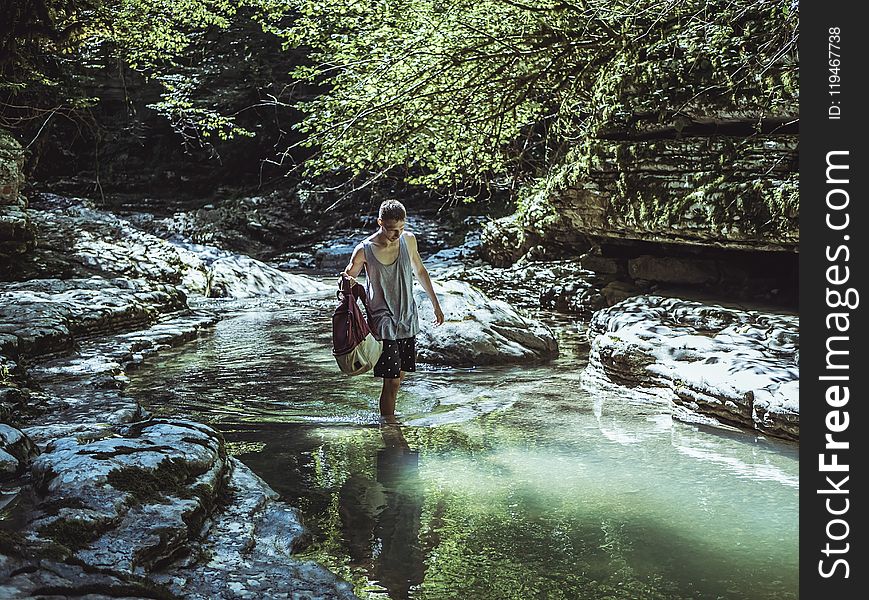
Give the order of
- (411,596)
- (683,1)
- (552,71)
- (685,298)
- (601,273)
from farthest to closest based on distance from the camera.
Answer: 1. (601,273)
2. (552,71)
3. (685,298)
4. (683,1)
5. (411,596)

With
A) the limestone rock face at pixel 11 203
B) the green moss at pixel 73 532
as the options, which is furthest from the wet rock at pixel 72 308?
the green moss at pixel 73 532

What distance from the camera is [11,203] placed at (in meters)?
11.3

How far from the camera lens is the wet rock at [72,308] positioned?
7436 mm

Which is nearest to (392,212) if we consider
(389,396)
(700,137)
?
(389,396)

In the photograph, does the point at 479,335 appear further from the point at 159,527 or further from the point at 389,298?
the point at 159,527

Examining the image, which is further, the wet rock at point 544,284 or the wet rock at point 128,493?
the wet rock at point 544,284

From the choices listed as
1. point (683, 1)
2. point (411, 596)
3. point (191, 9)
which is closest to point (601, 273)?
point (683, 1)

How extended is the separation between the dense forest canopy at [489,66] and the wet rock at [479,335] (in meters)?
2.50

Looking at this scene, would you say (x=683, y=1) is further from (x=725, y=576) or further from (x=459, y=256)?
(x=459, y=256)

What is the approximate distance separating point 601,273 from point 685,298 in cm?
270

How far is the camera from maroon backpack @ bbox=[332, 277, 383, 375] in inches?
220

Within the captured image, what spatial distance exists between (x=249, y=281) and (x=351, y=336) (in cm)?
1029

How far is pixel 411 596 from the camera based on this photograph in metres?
2.98

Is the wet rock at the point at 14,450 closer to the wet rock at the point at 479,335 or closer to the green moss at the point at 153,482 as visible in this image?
the green moss at the point at 153,482
